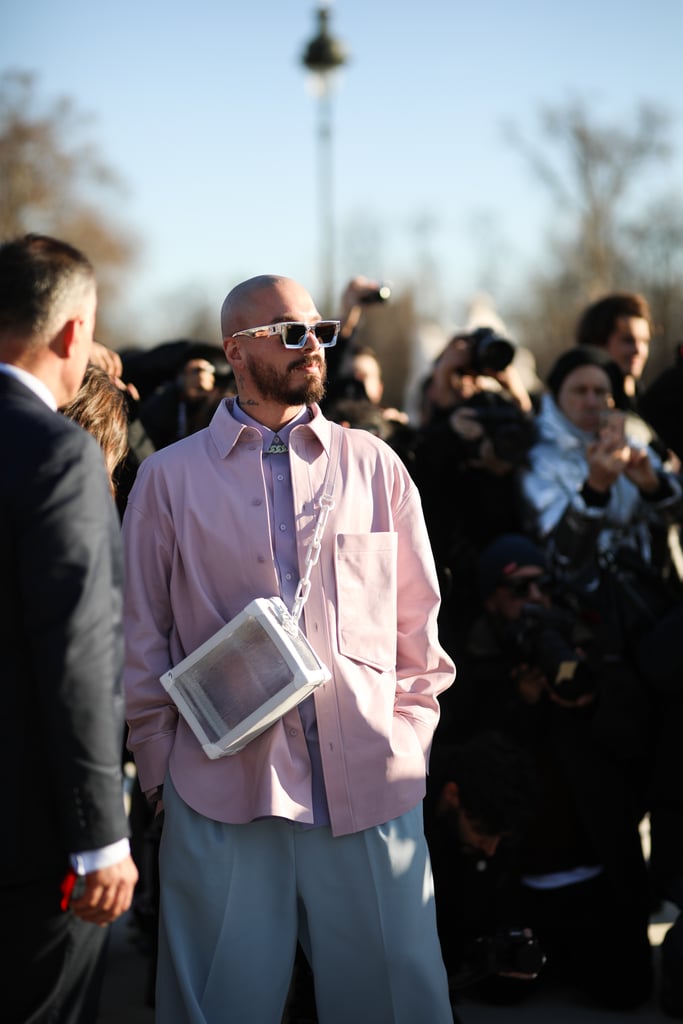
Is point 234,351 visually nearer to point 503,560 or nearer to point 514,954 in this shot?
point 503,560

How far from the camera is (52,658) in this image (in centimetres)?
229

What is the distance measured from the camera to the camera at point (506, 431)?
4727 millimetres

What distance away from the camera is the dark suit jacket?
7.52ft

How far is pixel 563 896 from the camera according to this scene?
14.5 ft

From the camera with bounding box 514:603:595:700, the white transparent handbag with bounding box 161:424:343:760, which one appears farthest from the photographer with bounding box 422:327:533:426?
the white transparent handbag with bounding box 161:424:343:760

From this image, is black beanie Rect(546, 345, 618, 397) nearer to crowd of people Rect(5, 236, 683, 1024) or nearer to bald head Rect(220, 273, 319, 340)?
crowd of people Rect(5, 236, 683, 1024)

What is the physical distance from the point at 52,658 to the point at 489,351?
3.24m

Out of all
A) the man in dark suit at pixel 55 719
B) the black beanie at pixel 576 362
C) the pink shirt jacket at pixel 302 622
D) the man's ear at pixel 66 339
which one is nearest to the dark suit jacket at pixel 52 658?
the man in dark suit at pixel 55 719

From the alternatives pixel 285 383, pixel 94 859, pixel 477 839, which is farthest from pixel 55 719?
pixel 477 839

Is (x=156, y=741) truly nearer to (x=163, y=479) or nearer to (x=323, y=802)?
(x=323, y=802)

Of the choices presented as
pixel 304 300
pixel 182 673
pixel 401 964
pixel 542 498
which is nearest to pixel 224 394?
pixel 542 498

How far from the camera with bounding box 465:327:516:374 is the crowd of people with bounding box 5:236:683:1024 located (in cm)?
1

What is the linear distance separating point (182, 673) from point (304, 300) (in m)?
0.98

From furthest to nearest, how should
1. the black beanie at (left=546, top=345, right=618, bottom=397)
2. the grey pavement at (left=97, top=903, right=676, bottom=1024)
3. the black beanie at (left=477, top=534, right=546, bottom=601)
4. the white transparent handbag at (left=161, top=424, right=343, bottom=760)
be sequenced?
the black beanie at (left=546, top=345, right=618, bottom=397) < the black beanie at (left=477, top=534, right=546, bottom=601) < the grey pavement at (left=97, top=903, right=676, bottom=1024) < the white transparent handbag at (left=161, top=424, right=343, bottom=760)
